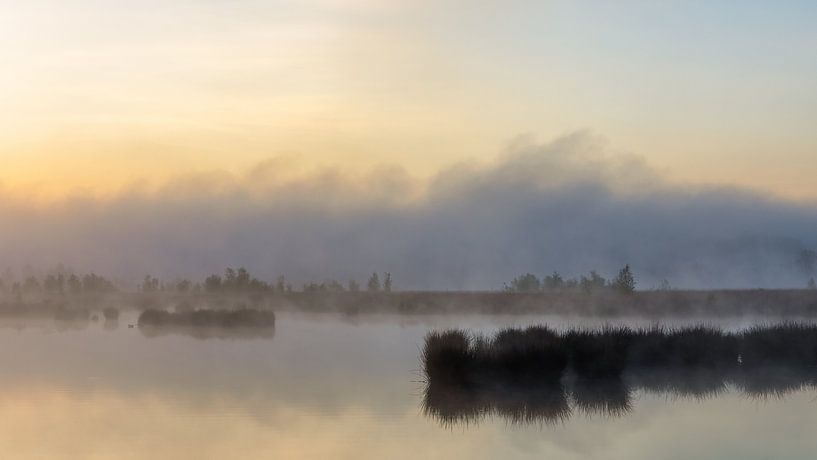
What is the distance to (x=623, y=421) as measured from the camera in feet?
47.4

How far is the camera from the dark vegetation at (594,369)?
15.9 meters

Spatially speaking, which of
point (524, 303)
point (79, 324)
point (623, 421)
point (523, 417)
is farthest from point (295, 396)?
point (524, 303)

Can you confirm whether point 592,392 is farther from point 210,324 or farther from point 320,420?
point 210,324

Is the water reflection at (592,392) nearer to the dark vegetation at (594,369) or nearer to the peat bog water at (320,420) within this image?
the dark vegetation at (594,369)

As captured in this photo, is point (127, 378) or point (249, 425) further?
point (127, 378)

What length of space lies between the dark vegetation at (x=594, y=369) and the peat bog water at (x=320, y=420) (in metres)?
0.46

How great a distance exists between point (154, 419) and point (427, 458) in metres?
5.06

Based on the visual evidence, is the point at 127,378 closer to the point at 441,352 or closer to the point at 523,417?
the point at 441,352

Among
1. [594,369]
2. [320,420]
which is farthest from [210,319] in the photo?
[320,420]

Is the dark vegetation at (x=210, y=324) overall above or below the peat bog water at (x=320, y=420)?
above

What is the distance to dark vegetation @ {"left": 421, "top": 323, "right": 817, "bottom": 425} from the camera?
1588 cm

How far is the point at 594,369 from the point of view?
18.7 metres

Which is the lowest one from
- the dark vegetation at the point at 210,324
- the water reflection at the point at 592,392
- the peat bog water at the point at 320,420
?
the peat bog water at the point at 320,420

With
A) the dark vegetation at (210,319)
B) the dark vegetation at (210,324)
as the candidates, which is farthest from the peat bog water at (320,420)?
the dark vegetation at (210,319)
